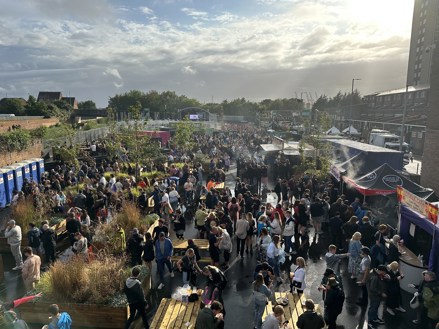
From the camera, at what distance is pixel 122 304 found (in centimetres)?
771

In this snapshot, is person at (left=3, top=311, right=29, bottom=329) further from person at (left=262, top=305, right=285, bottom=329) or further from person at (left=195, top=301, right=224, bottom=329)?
person at (left=262, top=305, right=285, bottom=329)

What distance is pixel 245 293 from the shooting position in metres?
9.34

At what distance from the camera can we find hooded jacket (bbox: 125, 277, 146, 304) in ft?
23.3

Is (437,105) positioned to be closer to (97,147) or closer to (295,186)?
(295,186)

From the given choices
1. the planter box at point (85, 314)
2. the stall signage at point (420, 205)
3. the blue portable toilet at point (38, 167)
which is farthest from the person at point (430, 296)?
the blue portable toilet at point (38, 167)

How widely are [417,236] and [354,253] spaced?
8.01 feet

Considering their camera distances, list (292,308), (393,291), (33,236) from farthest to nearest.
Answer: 1. (33,236)
2. (393,291)
3. (292,308)

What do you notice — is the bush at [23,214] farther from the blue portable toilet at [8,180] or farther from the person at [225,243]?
the person at [225,243]

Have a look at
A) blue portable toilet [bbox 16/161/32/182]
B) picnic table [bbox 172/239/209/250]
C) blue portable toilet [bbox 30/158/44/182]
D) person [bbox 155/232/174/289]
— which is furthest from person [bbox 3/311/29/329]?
blue portable toilet [bbox 30/158/44/182]

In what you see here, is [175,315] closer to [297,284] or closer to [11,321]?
[297,284]

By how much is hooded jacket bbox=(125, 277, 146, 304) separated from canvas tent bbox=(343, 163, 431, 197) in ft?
31.4

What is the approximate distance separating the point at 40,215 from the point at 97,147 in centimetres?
1630

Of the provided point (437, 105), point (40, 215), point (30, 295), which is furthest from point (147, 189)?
point (437, 105)

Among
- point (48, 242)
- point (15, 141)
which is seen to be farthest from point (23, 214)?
point (15, 141)
